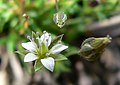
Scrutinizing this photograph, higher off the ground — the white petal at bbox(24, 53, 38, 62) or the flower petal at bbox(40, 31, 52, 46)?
the flower petal at bbox(40, 31, 52, 46)

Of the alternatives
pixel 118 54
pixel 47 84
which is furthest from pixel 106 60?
pixel 47 84

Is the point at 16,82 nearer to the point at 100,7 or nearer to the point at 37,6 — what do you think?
the point at 37,6

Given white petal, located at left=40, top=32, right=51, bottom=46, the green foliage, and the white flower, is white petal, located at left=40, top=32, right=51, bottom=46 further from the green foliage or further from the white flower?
the green foliage

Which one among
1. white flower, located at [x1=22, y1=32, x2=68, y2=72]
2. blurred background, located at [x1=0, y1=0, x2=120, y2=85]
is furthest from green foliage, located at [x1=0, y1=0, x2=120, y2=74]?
white flower, located at [x1=22, y1=32, x2=68, y2=72]

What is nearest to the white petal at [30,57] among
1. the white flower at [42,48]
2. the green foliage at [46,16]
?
the white flower at [42,48]

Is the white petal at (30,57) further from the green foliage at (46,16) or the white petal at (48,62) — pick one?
the green foliage at (46,16)

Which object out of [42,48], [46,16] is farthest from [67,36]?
[42,48]

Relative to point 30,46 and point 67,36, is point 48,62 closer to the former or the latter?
point 30,46

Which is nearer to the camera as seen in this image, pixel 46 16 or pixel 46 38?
pixel 46 38

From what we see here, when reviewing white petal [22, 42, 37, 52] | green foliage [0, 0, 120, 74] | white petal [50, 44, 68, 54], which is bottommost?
white petal [50, 44, 68, 54]
